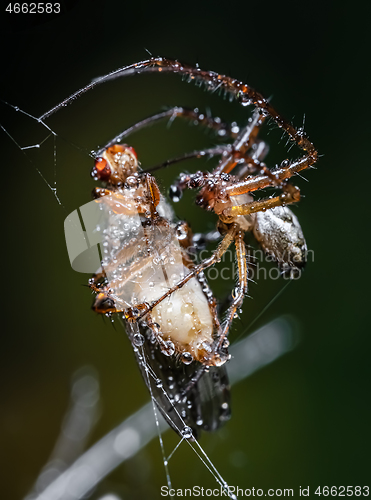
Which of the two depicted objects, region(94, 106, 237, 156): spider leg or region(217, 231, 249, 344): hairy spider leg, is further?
region(94, 106, 237, 156): spider leg

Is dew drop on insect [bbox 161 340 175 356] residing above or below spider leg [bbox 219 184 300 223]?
below

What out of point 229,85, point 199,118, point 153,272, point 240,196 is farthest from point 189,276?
point 199,118

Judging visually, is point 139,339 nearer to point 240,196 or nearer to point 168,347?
point 168,347

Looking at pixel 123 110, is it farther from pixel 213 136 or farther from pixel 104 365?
pixel 104 365

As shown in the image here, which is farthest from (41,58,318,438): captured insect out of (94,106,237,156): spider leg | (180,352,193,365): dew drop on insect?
(94,106,237,156): spider leg

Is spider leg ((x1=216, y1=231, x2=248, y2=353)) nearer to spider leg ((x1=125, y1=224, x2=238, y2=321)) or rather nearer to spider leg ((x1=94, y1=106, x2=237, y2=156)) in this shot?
spider leg ((x1=125, y1=224, x2=238, y2=321))
